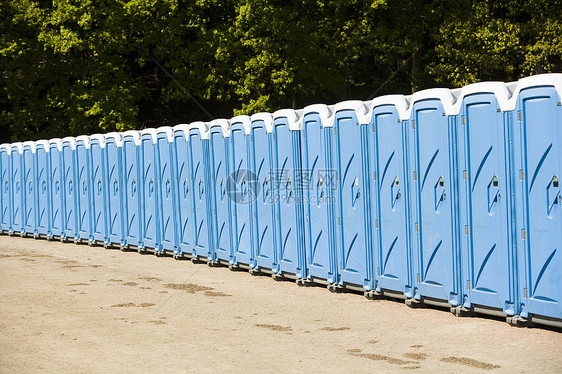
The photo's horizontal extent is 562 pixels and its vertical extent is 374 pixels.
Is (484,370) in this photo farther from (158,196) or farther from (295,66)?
(295,66)

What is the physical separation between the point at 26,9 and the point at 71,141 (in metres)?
14.1

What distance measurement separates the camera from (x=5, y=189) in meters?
20.6

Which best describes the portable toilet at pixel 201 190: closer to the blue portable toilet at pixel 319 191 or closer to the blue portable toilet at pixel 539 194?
the blue portable toilet at pixel 319 191

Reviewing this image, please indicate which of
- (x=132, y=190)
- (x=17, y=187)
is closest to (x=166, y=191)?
(x=132, y=190)

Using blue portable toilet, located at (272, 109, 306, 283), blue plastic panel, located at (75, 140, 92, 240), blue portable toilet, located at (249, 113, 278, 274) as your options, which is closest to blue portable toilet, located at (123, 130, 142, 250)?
blue plastic panel, located at (75, 140, 92, 240)

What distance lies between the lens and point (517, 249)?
7.48 metres

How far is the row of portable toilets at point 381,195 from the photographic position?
288 inches

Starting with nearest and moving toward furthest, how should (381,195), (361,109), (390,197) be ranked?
(390,197)
(381,195)
(361,109)

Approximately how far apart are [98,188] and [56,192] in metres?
2.11

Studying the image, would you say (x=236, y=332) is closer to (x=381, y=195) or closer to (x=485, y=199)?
(x=381, y=195)

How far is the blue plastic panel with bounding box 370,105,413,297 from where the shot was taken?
891cm

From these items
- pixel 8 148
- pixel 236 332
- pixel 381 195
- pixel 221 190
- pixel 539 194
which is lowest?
pixel 236 332

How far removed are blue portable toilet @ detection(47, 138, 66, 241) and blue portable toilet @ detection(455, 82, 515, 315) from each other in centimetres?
1156

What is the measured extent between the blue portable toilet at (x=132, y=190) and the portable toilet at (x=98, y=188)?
2.78 feet
